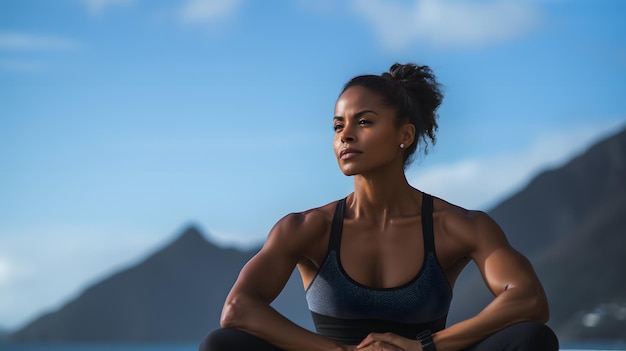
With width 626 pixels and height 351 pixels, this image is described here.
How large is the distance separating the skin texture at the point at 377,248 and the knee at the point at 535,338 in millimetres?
72

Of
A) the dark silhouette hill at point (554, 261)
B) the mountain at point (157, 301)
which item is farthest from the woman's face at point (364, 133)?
the mountain at point (157, 301)

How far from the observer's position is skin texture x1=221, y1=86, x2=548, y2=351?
1907mm

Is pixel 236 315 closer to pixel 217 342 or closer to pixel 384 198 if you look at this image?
pixel 217 342

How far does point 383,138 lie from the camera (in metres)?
2.07

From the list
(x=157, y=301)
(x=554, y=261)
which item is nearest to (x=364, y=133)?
(x=554, y=261)

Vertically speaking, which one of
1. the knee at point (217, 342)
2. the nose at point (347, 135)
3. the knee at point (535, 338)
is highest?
the nose at point (347, 135)

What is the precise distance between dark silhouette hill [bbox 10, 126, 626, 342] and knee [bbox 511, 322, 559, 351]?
12628 millimetres

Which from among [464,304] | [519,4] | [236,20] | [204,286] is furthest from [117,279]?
[519,4]

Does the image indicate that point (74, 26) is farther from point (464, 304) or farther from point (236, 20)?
point (464, 304)

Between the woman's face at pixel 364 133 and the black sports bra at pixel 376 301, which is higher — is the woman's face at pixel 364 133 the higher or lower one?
the higher one

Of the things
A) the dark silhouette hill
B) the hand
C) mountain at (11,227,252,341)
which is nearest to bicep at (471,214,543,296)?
the hand

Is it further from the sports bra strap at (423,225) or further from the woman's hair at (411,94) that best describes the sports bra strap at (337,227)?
the woman's hair at (411,94)

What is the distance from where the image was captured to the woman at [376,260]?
1.92m

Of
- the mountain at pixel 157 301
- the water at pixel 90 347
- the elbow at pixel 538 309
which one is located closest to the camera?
the elbow at pixel 538 309
